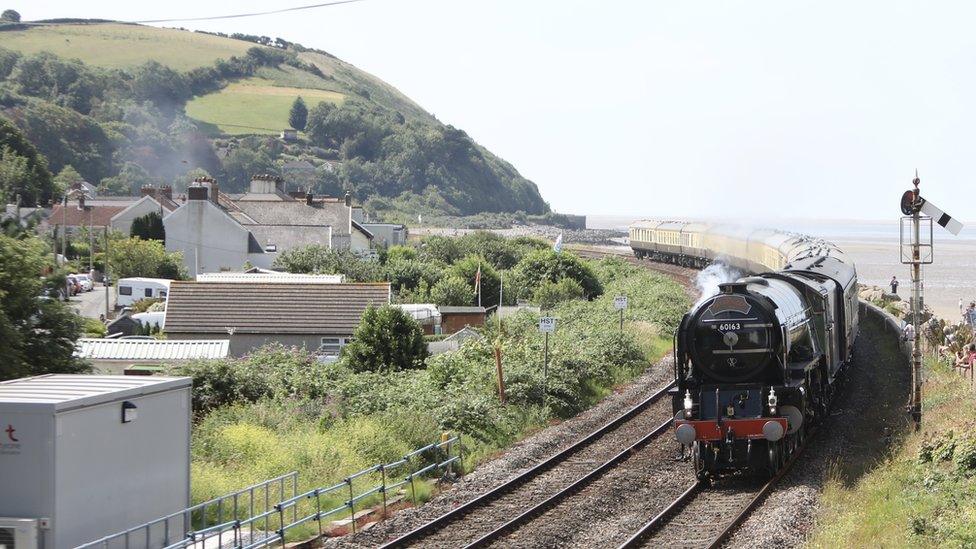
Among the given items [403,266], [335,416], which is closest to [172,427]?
[335,416]

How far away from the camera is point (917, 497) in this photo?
16.8 m

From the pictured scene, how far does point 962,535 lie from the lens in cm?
1352

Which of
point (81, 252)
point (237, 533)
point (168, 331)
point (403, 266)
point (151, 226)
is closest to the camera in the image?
point (237, 533)

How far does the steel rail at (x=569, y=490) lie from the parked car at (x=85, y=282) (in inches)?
2160

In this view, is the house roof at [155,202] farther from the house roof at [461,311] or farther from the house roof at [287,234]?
the house roof at [461,311]

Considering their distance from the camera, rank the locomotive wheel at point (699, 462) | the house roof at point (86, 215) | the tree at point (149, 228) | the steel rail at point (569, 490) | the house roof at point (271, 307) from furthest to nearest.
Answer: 1. the house roof at point (86, 215)
2. the tree at point (149, 228)
3. the house roof at point (271, 307)
4. the locomotive wheel at point (699, 462)
5. the steel rail at point (569, 490)

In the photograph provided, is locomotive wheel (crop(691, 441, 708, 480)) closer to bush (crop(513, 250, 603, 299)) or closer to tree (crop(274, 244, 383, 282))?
bush (crop(513, 250, 603, 299))

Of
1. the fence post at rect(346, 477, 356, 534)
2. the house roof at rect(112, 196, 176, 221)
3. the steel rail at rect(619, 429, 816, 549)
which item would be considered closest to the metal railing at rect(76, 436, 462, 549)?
the fence post at rect(346, 477, 356, 534)

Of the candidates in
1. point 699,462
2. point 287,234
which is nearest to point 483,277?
point 287,234

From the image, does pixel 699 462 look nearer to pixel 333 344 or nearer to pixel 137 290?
pixel 333 344

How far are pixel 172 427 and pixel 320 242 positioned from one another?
210 ft

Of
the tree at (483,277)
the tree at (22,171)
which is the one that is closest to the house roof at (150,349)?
the tree at (483,277)

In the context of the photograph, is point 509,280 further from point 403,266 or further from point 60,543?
point 60,543

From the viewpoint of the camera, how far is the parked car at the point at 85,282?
71700 mm
